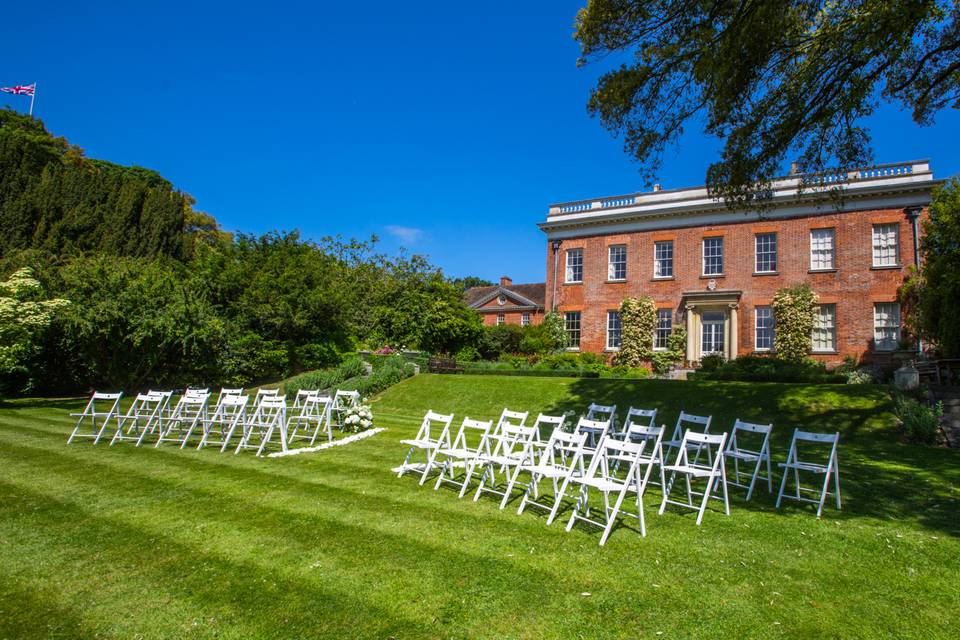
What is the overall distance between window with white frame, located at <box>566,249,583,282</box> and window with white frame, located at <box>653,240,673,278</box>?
3.83 metres

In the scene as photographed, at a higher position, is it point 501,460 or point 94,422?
point 501,460

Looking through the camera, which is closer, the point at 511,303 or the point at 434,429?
the point at 434,429

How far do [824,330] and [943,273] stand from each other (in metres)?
6.43

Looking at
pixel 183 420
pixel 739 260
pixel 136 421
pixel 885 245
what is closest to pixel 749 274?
pixel 739 260

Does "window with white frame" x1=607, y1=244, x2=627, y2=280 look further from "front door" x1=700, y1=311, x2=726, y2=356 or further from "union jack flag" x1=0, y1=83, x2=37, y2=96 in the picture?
"union jack flag" x1=0, y1=83, x2=37, y2=96

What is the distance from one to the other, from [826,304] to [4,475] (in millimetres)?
26864

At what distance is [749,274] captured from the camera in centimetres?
2548

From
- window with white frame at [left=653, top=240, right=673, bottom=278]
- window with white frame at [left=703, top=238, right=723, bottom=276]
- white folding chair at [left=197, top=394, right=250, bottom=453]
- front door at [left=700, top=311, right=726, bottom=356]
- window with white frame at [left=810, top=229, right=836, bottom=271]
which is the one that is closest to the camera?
white folding chair at [left=197, top=394, right=250, bottom=453]

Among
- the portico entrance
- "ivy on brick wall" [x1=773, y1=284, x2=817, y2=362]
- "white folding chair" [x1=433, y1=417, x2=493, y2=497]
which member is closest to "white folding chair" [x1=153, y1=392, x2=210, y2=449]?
"white folding chair" [x1=433, y1=417, x2=493, y2=497]

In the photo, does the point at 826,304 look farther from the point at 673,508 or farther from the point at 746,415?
the point at 673,508

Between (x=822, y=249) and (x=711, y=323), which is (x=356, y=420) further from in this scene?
(x=822, y=249)

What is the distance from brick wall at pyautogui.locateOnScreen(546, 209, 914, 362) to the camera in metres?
23.1

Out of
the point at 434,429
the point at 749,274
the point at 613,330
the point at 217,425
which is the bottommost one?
the point at 217,425

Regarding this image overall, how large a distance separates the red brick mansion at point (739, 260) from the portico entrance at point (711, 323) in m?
0.05
